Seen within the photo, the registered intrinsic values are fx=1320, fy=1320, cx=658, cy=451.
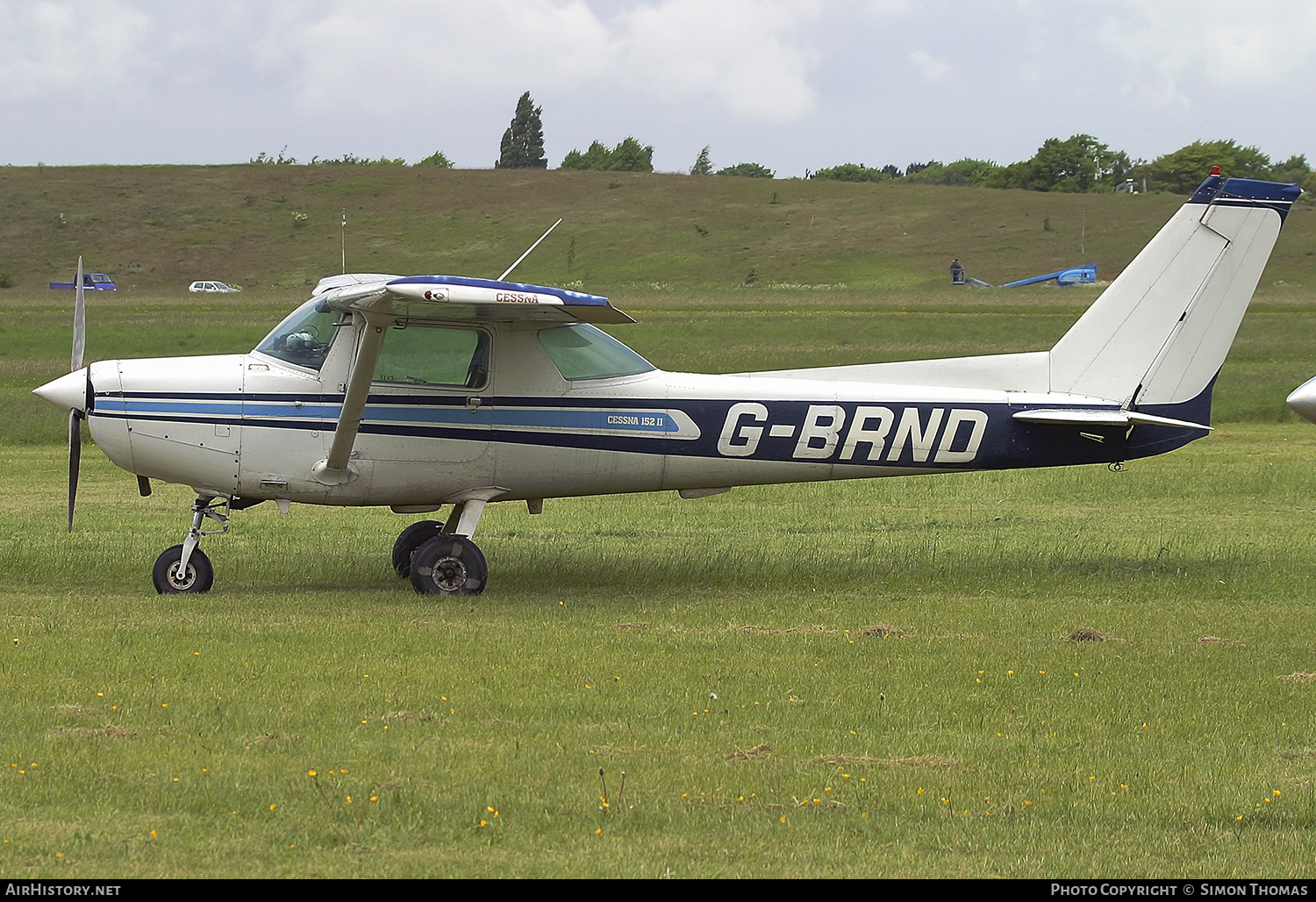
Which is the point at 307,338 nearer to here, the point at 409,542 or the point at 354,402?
the point at 354,402

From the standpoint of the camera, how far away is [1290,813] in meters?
5.65

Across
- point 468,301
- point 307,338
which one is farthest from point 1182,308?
point 307,338

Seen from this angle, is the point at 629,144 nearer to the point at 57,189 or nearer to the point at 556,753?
the point at 57,189

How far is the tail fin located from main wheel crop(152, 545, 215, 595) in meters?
7.93

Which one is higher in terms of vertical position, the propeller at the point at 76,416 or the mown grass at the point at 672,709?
the propeller at the point at 76,416

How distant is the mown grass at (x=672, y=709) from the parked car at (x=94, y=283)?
57.5m

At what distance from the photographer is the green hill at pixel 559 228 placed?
74375 mm

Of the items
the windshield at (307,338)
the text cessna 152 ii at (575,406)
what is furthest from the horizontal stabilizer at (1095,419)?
the windshield at (307,338)

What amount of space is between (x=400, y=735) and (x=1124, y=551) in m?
9.19

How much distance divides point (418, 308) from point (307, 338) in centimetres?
120

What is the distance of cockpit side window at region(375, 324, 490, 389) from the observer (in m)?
11.6

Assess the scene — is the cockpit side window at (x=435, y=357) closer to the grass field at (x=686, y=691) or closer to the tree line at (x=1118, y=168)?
the grass field at (x=686, y=691)

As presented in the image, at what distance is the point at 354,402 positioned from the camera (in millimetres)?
10773

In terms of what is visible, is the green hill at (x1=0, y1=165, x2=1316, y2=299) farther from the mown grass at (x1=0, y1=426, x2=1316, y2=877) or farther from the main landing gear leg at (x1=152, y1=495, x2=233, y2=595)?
the main landing gear leg at (x1=152, y1=495, x2=233, y2=595)
